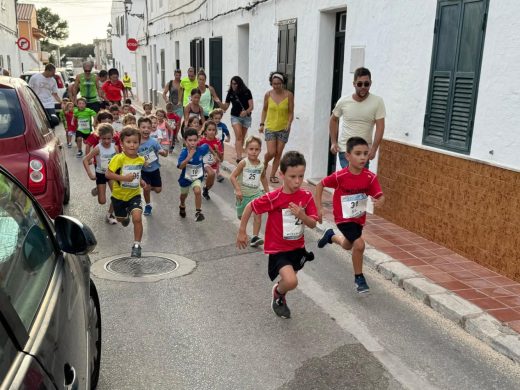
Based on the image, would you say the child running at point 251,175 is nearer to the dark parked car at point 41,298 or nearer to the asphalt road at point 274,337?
the asphalt road at point 274,337

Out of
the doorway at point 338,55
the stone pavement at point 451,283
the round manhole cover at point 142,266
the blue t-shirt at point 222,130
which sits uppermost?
the doorway at point 338,55

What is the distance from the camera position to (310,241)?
6547 mm

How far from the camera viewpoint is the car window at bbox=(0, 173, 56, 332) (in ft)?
6.54

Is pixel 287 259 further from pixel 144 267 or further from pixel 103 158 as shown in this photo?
pixel 103 158

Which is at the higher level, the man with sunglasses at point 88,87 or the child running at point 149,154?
the man with sunglasses at point 88,87

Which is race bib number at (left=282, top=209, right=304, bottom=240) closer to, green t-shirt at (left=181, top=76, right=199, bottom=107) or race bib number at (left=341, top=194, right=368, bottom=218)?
race bib number at (left=341, top=194, right=368, bottom=218)

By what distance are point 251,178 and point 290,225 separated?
1.96 metres

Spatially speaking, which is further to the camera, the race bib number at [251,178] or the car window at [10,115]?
the race bib number at [251,178]

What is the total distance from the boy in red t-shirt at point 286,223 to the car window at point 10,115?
2.43m

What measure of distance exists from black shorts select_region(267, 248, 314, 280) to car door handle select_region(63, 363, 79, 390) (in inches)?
97.8

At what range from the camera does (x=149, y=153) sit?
7184mm

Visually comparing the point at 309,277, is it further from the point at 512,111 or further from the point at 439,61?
the point at 439,61

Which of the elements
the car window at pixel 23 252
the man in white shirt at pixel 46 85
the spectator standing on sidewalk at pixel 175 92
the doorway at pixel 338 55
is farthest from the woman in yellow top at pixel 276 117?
the car window at pixel 23 252

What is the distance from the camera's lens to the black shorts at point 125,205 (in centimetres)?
604
